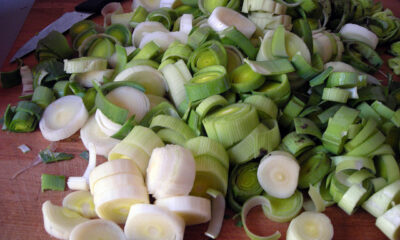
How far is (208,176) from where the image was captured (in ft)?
4.88

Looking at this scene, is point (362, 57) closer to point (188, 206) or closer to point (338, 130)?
point (338, 130)

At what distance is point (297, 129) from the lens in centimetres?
159

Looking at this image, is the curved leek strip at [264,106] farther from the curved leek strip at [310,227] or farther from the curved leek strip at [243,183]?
the curved leek strip at [310,227]

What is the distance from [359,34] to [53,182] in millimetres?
1900

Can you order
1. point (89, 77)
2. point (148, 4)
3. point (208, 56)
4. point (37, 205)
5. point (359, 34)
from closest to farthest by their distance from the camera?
point (37, 205)
point (208, 56)
point (89, 77)
point (359, 34)
point (148, 4)

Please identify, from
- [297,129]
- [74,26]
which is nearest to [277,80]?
[297,129]

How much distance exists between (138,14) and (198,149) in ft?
4.07

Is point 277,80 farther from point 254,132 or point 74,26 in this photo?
point 74,26

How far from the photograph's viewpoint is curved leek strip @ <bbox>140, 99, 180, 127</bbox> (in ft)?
5.70

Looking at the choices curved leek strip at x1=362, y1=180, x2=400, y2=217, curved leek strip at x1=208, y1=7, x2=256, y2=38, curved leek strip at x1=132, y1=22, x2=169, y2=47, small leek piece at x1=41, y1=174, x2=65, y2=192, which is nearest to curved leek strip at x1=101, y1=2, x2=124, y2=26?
curved leek strip at x1=132, y1=22, x2=169, y2=47

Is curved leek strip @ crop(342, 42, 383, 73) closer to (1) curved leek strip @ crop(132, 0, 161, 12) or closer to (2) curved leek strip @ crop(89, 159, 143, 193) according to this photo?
(1) curved leek strip @ crop(132, 0, 161, 12)

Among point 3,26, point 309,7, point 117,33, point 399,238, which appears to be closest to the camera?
point 399,238

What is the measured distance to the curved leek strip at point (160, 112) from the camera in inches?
68.4

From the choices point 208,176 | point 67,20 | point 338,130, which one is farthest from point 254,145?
point 67,20
